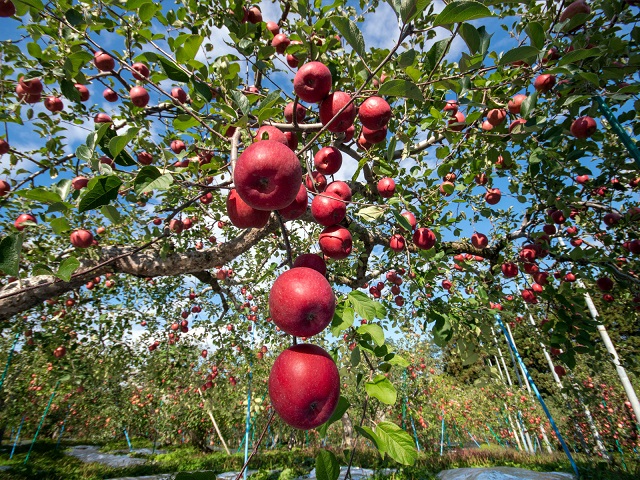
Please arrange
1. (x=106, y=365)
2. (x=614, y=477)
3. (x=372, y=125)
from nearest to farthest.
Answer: (x=372, y=125) → (x=614, y=477) → (x=106, y=365)

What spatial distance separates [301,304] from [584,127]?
281 cm

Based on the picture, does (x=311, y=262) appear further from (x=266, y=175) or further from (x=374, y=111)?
(x=374, y=111)

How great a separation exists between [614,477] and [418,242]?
7862mm

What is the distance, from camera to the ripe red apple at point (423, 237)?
8.51 feet

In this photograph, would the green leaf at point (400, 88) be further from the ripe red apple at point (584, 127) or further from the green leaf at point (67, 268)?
the ripe red apple at point (584, 127)

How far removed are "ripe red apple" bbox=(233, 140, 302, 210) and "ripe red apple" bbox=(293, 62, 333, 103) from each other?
0.59 metres

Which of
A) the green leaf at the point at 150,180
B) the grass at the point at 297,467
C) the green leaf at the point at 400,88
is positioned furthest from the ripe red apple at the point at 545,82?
the grass at the point at 297,467

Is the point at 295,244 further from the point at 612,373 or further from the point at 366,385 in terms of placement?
the point at 612,373

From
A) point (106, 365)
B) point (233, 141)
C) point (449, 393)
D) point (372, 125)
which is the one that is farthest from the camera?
point (449, 393)

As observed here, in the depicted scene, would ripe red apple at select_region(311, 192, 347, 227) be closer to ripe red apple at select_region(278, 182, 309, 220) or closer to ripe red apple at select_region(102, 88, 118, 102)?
ripe red apple at select_region(278, 182, 309, 220)

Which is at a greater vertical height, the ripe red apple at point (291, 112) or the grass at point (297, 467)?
the ripe red apple at point (291, 112)

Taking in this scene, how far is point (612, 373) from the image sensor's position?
32.9 ft

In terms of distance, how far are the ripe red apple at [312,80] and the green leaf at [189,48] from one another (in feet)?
1.47

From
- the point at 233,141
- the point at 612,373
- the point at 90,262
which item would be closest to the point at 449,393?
the point at 612,373
